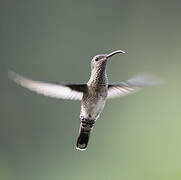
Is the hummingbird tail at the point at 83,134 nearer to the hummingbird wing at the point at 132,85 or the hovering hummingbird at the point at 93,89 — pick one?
the hovering hummingbird at the point at 93,89

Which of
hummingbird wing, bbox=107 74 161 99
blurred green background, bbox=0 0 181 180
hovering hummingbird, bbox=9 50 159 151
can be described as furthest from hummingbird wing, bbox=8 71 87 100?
blurred green background, bbox=0 0 181 180

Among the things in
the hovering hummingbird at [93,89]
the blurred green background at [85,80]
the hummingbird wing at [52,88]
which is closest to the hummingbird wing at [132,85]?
the hovering hummingbird at [93,89]

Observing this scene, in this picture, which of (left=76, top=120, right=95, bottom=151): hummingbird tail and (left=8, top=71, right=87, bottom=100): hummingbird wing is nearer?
(left=8, top=71, right=87, bottom=100): hummingbird wing

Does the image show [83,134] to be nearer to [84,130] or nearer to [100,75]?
[84,130]

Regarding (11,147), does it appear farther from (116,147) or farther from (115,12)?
(115,12)

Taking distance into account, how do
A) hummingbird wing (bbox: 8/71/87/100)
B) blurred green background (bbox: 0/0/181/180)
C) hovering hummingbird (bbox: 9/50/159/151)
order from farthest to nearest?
blurred green background (bbox: 0/0/181/180), hovering hummingbird (bbox: 9/50/159/151), hummingbird wing (bbox: 8/71/87/100)

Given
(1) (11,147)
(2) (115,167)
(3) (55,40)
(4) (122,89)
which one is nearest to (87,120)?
(4) (122,89)

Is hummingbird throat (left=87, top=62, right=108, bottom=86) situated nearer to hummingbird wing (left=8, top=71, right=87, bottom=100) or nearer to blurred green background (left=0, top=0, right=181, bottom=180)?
hummingbird wing (left=8, top=71, right=87, bottom=100)
